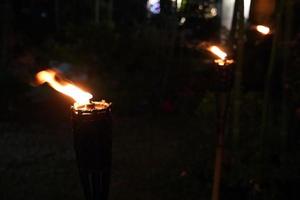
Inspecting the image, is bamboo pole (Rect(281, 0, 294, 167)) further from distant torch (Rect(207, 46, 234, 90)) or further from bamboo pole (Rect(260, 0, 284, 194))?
distant torch (Rect(207, 46, 234, 90))

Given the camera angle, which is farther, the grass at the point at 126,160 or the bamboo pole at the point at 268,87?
the grass at the point at 126,160

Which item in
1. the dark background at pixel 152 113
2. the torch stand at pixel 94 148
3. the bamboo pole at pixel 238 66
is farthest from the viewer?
the dark background at pixel 152 113

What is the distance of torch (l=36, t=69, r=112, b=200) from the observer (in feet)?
9.32

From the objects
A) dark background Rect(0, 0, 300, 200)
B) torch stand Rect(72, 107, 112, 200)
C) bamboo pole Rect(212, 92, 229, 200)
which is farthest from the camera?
dark background Rect(0, 0, 300, 200)

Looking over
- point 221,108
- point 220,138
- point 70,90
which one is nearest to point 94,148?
point 70,90

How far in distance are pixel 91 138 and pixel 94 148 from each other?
66mm

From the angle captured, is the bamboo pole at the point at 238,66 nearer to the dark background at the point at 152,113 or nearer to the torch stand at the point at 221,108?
the dark background at the point at 152,113

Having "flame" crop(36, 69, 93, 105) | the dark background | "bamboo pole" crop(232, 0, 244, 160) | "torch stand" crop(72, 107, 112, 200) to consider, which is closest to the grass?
the dark background

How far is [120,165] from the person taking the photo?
231 inches

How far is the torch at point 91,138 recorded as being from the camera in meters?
2.84

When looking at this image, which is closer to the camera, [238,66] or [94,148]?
[94,148]

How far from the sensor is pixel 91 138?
2842 millimetres

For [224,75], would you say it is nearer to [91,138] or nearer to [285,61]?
[285,61]

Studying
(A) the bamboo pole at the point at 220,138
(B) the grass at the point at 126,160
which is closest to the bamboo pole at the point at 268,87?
(B) the grass at the point at 126,160
